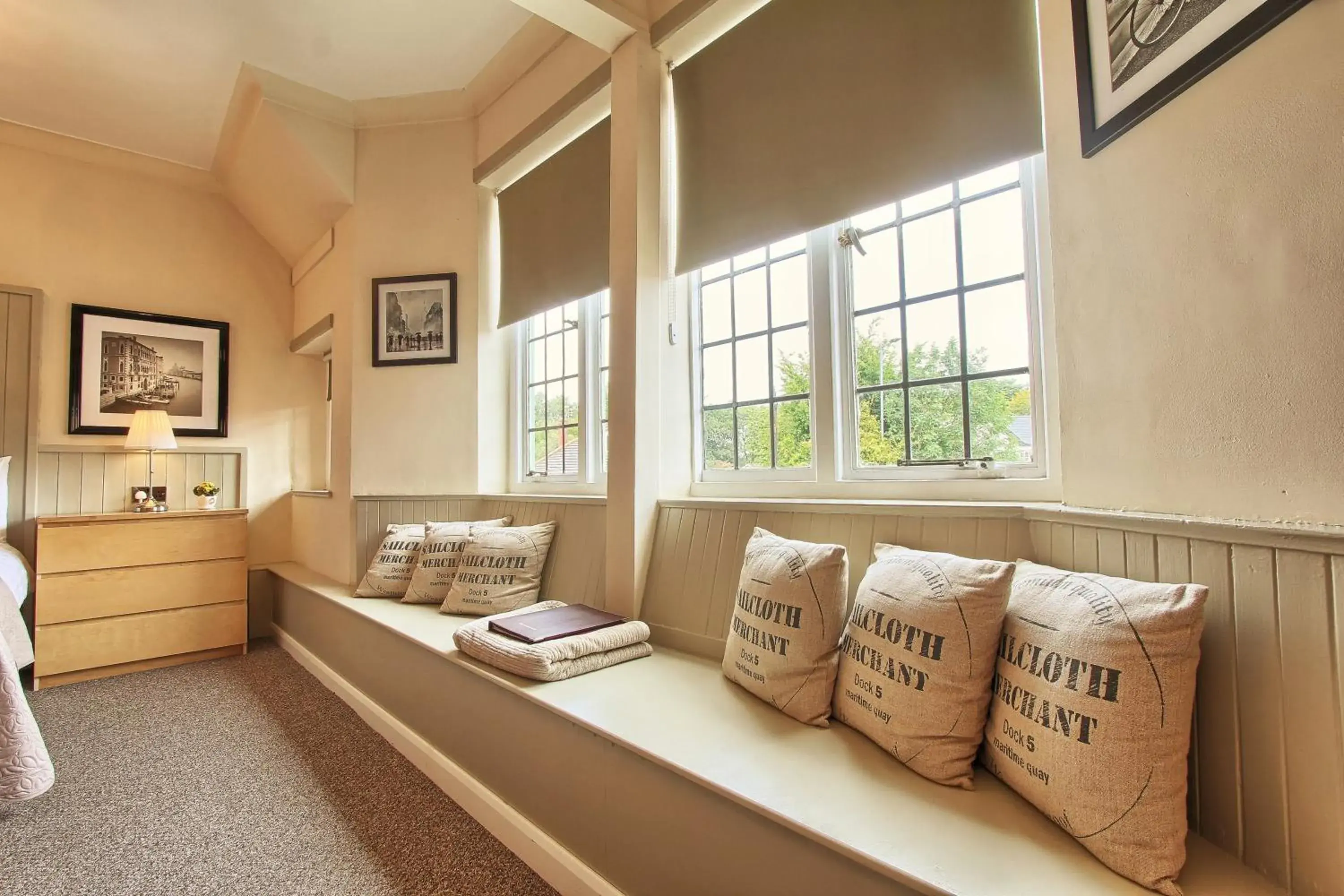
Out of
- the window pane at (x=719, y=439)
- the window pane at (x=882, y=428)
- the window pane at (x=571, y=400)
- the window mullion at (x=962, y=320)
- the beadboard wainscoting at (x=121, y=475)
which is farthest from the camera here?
the beadboard wainscoting at (x=121, y=475)

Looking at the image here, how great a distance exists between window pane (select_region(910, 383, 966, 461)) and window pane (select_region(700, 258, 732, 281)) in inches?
33.6

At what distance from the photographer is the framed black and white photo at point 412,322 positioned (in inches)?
120

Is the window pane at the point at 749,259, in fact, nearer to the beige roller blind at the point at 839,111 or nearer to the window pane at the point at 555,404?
the beige roller blind at the point at 839,111

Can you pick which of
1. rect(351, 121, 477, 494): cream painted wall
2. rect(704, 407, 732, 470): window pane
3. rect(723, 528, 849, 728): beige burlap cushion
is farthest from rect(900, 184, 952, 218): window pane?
rect(351, 121, 477, 494): cream painted wall

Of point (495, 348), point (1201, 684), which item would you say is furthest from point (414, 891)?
point (495, 348)

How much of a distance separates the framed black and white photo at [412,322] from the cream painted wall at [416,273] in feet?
0.13

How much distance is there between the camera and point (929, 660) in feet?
3.53

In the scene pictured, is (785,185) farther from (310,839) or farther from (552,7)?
(310,839)

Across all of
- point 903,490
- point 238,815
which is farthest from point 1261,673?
point 238,815

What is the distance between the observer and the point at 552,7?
1981 mm

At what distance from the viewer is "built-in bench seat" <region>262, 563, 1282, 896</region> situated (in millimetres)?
794

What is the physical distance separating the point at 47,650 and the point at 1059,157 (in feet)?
14.4

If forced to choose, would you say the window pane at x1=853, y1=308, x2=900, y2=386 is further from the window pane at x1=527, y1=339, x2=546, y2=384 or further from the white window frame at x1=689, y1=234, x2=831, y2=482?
the window pane at x1=527, y1=339, x2=546, y2=384

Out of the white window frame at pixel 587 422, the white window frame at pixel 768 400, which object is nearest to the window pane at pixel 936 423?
the white window frame at pixel 768 400
